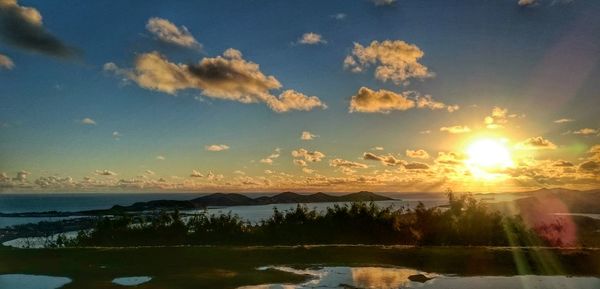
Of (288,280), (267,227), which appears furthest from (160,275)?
(267,227)

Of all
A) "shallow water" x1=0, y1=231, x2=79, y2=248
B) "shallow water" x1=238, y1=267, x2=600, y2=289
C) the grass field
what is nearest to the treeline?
"shallow water" x1=0, y1=231, x2=79, y2=248

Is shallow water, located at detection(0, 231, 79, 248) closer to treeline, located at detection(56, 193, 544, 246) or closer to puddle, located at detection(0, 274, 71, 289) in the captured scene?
treeline, located at detection(56, 193, 544, 246)

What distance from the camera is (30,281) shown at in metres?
16.8

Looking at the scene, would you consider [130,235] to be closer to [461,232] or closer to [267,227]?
[267,227]

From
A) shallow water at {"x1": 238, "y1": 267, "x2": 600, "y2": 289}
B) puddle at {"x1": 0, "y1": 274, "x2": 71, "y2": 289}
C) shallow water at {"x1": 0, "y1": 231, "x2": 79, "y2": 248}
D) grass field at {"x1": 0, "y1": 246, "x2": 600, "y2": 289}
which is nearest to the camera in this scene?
shallow water at {"x1": 238, "y1": 267, "x2": 600, "y2": 289}

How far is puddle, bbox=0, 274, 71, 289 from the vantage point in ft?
52.4

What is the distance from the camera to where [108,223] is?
30.7 m

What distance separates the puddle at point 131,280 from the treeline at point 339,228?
1154 centimetres

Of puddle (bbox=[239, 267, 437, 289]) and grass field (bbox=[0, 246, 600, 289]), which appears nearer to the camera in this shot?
puddle (bbox=[239, 267, 437, 289])

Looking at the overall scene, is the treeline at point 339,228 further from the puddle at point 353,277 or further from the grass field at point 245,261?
the puddle at point 353,277

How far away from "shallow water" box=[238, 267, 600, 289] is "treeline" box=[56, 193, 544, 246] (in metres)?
10.2

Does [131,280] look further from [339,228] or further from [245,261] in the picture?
[339,228]

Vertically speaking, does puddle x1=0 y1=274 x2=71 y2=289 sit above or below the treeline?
below

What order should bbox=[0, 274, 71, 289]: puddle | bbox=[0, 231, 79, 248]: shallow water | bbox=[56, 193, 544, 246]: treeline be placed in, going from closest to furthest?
bbox=[0, 274, 71, 289]: puddle, bbox=[56, 193, 544, 246]: treeline, bbox=[0, 231, 79, 248]: shallow water
